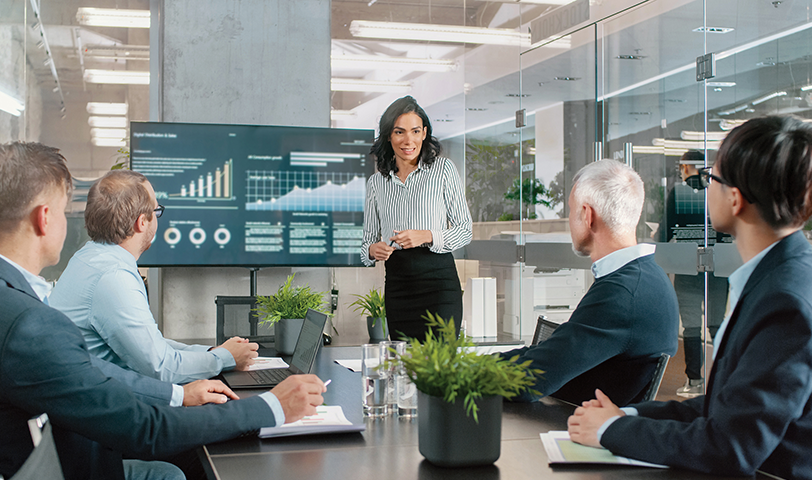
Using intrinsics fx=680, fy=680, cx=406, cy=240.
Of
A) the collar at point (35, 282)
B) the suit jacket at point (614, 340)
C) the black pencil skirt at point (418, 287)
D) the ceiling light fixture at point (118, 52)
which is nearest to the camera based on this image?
the collar at point (35, 282)

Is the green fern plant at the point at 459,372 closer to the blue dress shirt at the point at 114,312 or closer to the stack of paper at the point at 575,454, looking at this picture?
the stack of paper at the point at 575,454

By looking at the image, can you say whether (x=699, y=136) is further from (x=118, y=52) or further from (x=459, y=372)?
(x=118, y=52)

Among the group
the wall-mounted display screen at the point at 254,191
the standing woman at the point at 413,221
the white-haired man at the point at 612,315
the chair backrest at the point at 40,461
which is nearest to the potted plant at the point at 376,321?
the standing woman at the point at 413,221

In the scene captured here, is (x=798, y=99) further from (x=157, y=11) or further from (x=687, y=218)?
(x=157, y=11)

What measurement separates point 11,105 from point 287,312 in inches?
117

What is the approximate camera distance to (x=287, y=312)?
2605 millimetres

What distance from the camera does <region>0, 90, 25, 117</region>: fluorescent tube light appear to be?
4.31 meters

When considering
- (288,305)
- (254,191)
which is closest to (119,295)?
(288,305)

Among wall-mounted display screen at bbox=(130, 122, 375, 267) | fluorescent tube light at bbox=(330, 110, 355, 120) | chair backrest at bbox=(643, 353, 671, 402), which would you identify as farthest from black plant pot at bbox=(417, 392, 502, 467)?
fluorescent tube light at bbox=(330, 110, 355, 120)

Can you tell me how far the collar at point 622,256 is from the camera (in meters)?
1.81

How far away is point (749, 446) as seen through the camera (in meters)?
1.07

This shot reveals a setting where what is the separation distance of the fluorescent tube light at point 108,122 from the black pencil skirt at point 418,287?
8.07 feet

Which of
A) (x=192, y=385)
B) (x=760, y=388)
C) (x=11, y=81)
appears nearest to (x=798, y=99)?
(x=760, y=388)

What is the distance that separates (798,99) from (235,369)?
286 centimetres
